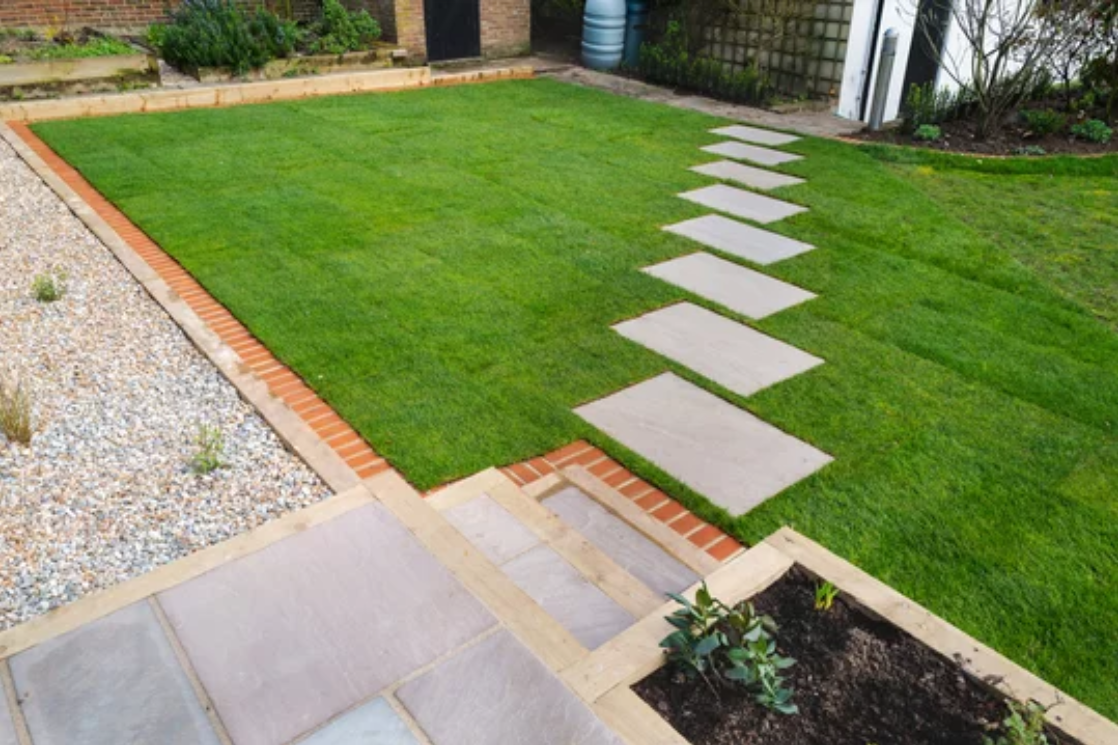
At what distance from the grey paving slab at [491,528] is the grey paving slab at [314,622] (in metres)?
0.31

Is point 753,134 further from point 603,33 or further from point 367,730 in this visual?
point 367,730

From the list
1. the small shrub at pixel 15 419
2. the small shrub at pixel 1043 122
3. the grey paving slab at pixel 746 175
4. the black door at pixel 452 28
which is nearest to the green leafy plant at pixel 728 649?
the small shrub at pixel 15 419

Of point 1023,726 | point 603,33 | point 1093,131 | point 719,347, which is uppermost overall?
point 603,33

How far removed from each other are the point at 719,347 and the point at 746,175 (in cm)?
348

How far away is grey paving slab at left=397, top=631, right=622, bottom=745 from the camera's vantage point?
2.09 meters

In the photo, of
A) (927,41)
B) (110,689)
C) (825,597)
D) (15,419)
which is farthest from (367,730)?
(927,41)

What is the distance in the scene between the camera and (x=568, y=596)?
278 centimetres

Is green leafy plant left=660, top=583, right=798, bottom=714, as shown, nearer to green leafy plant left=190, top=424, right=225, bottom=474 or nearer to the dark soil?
the dark soil

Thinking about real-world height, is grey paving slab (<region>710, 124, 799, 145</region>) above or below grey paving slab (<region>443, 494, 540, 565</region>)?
above

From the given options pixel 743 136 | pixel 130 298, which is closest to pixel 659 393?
pixel 130 298

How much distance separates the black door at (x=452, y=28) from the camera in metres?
12.0

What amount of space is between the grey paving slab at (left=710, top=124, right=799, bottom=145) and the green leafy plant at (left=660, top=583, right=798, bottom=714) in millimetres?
7084

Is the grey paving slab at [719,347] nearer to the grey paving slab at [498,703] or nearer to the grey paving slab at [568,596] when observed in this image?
the grey paving slab at [568,596]

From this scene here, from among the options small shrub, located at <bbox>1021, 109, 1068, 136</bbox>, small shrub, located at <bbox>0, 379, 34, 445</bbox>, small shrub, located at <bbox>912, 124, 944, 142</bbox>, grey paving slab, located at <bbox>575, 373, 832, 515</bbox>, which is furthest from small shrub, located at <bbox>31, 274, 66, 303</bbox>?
small shrub, located at <bbox>1021, 109, 1068, 136</bbox>
